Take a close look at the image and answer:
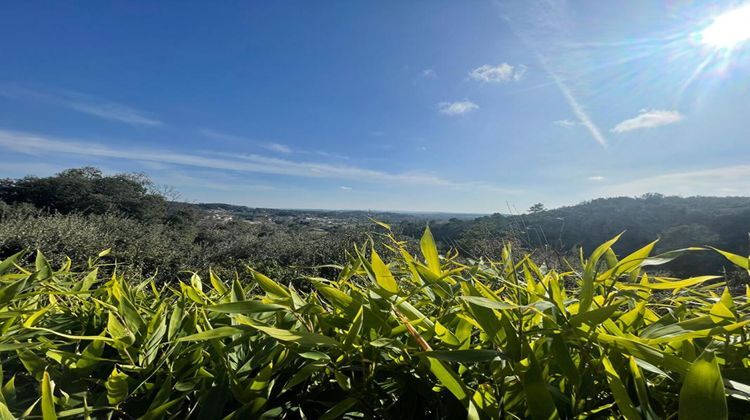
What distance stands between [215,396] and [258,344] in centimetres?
11

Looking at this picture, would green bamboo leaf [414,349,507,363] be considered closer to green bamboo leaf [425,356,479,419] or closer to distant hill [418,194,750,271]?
green bamboo leaf [425,356,479,419]

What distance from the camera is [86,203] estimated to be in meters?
16.9

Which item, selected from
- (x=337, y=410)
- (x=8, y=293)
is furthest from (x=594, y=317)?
(x=8, y=293)

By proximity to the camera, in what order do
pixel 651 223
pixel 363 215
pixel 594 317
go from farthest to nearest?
pixel 651 223, pixel 363 215, pixel 594 317

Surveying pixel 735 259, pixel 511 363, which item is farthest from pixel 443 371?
pixel 735 259

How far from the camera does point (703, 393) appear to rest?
0.29 metres

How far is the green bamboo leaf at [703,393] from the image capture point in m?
0.28

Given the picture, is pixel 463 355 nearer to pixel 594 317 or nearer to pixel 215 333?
pixel 594 317

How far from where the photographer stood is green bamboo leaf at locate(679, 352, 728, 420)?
284mm

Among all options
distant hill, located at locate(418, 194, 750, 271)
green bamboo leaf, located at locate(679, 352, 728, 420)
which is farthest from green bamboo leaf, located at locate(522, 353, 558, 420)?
distant hill, located at locate(418, 194, 750, 271)

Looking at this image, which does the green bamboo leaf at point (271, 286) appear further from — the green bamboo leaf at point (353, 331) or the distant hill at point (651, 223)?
the distant hill at point (651, 223)

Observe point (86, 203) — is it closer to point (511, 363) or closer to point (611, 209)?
point (511, 363)

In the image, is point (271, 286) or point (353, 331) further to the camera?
point (271, 286)

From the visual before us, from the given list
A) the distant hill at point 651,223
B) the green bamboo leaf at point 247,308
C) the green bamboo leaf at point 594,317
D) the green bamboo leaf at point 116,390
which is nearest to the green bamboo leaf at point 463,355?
the green bamboo leaf at point 594,317
